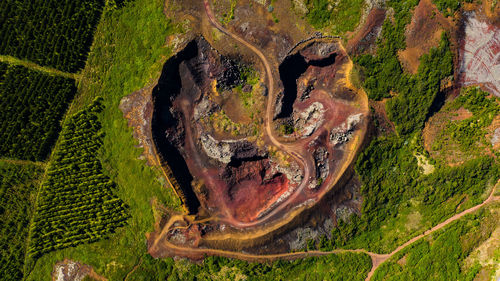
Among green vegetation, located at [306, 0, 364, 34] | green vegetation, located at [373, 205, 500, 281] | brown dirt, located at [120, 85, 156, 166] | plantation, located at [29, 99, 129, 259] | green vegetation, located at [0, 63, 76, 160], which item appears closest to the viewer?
green vegetation, located at [306, 0, 364, 34]

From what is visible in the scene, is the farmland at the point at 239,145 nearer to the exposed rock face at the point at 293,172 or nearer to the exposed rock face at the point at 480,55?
the exposed rock face at the point at 293,172

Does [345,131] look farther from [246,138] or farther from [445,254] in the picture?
[445,254]

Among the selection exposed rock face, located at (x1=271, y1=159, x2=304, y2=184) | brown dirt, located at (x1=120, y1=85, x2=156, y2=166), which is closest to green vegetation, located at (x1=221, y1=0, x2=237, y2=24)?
brown dirt, located at (x1=120, y1=85, x2=156, y2=166)

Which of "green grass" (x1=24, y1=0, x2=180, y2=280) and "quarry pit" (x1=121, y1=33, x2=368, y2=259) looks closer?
"quarry pit" (x1=121, y1=33, x2=368, y2=259)

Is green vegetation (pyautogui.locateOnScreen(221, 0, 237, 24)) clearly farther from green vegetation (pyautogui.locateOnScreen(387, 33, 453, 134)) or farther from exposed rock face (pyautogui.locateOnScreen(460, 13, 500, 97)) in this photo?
exposed rock face (pyautogui.locateOnScreen(460, 13, 500, 97))

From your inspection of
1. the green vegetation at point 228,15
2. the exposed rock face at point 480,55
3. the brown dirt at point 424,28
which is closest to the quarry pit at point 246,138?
the green vegetation at point 228,15

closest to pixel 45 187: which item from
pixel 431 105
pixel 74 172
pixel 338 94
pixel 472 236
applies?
pixel 74 172

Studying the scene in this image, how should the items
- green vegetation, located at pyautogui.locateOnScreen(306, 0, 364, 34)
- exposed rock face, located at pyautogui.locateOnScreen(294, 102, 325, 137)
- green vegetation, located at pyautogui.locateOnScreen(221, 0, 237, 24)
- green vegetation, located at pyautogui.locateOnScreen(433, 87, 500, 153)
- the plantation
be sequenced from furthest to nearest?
1. the plantation
2. exposed rock face, located at pyautogui.locateOnScreen(294, 102, 325, 137)
3. green vegetation, located at pyautogui.locateOnScreen(221, 0, 237, 24)
4. green vegetation, located at pyautogui.locateOnScreen(433, 87, 500, 153)
5. green vegetation, located at pyautogui.locateOnScreen(306, 0, 364, 34)

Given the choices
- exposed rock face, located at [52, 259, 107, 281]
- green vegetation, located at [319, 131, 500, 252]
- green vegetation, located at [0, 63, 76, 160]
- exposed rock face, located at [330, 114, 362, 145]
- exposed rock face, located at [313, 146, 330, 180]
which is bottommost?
green vegetation, located at [319, 131, 500, 252]
